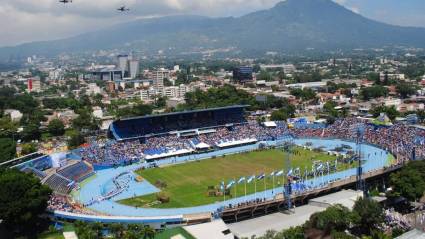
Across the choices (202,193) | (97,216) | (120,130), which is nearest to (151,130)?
(120,130)

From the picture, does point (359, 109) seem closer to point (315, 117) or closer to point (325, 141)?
point (315, 117)

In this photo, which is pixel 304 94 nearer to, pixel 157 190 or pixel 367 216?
pixel 157 190

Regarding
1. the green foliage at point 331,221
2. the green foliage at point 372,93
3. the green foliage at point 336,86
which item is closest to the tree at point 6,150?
the green foliage at point 331,221

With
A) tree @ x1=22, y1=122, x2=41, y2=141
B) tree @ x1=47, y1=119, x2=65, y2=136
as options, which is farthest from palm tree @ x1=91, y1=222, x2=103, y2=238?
tree @ x1=47, y1=119, x2=65, y2=136

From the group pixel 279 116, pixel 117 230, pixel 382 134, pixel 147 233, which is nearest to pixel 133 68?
pixel 279 116

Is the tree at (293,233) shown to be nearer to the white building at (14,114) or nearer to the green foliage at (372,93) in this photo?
the white building at (14,114)

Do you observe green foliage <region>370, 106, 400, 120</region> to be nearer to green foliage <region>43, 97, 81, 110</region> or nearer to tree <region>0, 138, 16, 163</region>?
tree <region>0, 138, 16, 163</region>
